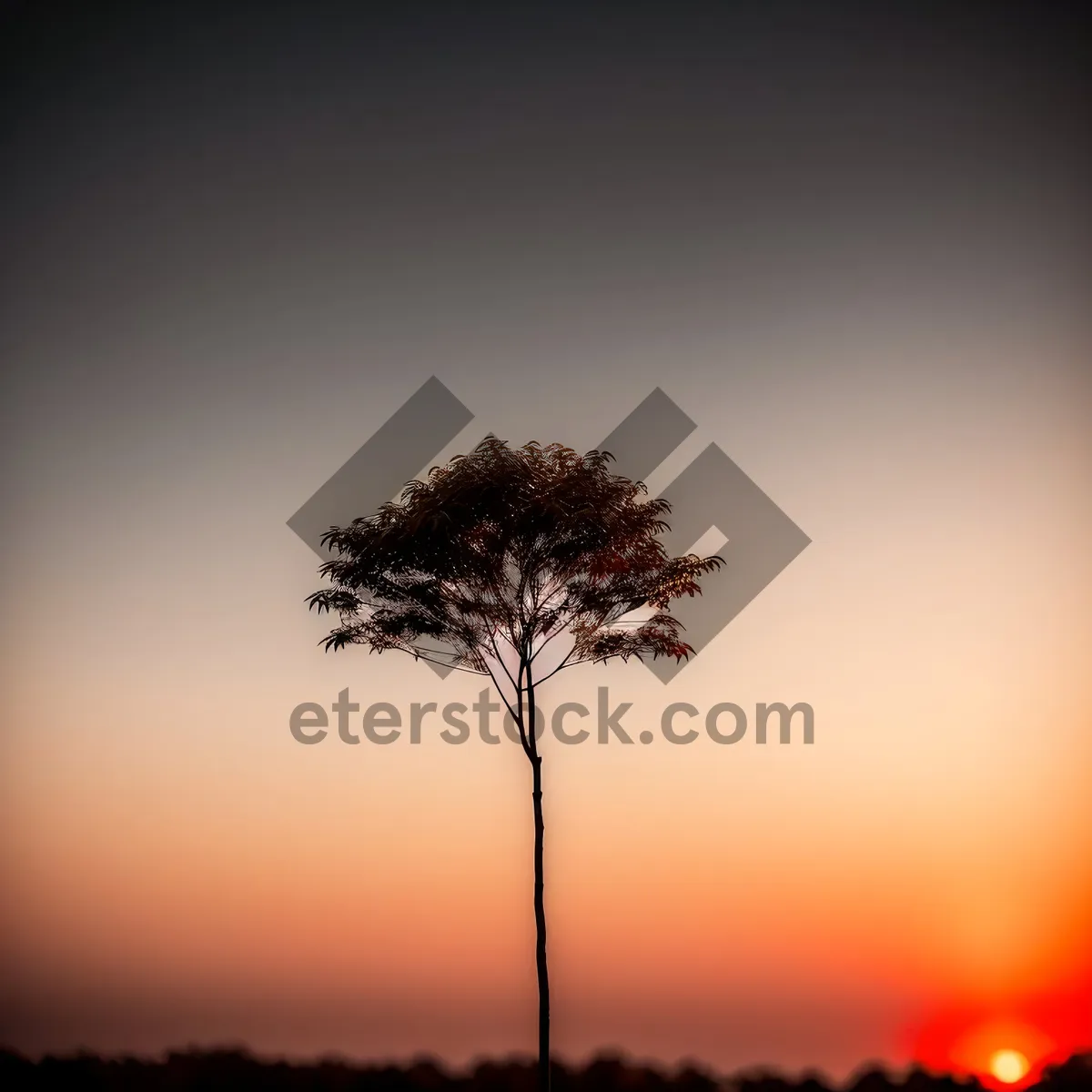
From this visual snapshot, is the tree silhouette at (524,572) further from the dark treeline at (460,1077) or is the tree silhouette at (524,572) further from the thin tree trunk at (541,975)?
the dark treeline at (460,1077)

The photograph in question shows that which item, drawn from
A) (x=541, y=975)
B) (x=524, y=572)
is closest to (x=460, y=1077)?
(x=541, y=975)

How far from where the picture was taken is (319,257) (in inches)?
249

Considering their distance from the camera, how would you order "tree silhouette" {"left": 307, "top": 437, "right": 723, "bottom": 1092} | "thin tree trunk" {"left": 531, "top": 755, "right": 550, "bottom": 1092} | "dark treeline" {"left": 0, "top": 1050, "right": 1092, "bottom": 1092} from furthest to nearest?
"dark treeline" {"left": 0, "top": 1050, "right": 1092, "bottom": 1092} → "tree silhouette" {"left": 307, "top": 437, "right": 723, "bottom": 1092} → "thin tree trunk" {"left": 531, "top": 755, "right": 550, "bottom": 1092}

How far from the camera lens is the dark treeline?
5.24 m

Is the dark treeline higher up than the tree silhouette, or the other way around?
the tree silhouette

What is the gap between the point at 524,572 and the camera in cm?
495

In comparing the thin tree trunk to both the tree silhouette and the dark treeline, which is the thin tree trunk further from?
the dark treeline

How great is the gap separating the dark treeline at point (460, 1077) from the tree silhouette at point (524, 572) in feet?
2.19

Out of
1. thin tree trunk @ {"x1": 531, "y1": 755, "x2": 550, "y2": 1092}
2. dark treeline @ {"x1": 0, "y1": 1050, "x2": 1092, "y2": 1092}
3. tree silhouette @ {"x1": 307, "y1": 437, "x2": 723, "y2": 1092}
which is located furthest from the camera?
dark treeline @ {"x1": 0, "y1": 1050, "x2": 1092, "y2": 1092}

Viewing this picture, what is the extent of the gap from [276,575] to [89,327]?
2736 millimetres

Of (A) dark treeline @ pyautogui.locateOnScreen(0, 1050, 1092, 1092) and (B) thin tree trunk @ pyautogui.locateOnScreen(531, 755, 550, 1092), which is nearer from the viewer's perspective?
(B) thin tree trunk @ pyautogui.locateOnScreen(531, 755, 550, 1092)

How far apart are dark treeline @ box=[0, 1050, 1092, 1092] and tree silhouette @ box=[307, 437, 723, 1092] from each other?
0.67m

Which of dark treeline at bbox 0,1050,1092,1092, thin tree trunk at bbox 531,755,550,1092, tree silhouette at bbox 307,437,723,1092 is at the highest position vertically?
tree silhouette at bbox 307,437,723,1092

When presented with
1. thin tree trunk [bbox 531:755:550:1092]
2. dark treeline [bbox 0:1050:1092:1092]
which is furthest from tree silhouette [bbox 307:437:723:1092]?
dark treeline [bbox 0:1050:1092:1092]
